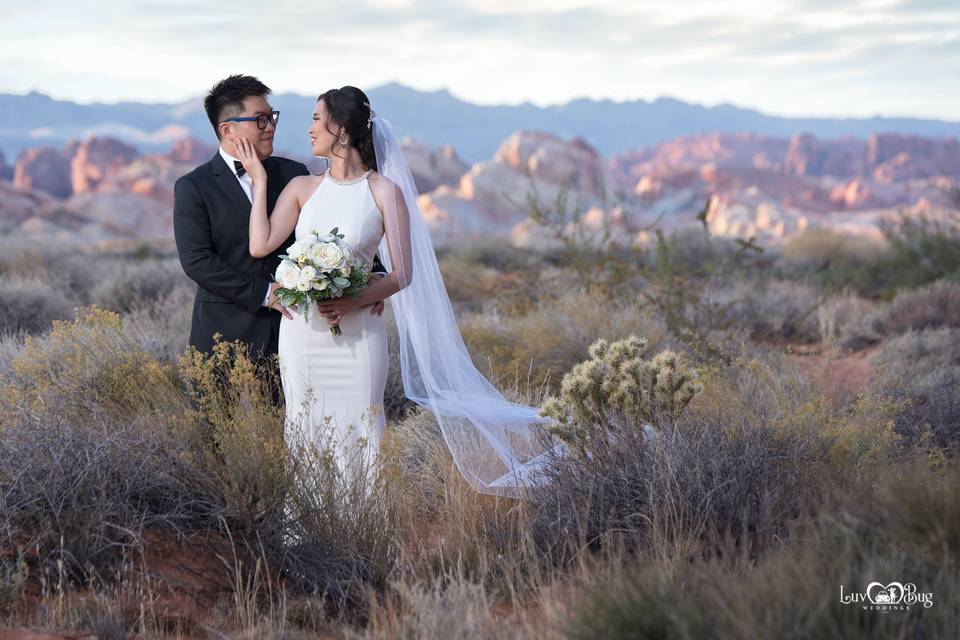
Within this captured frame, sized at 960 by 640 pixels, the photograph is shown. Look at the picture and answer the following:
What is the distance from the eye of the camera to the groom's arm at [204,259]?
209 inches

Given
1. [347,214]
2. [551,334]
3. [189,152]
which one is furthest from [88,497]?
[189,152]

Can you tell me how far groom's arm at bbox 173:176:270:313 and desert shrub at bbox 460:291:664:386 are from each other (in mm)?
3500

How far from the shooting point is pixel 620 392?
17.3ft

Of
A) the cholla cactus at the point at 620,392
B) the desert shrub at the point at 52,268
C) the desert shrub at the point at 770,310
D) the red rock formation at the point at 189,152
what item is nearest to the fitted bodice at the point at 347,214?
the cholla cactus at the point at 620,392

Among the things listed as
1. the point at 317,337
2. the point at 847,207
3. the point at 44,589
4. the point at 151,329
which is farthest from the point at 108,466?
the point at 847,207

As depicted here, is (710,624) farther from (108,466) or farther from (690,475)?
(108,466)

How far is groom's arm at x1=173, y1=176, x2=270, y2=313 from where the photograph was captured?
17.4ft

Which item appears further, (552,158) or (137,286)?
(552,158)

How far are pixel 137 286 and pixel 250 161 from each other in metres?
9.18

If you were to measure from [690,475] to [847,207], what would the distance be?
4986 inches

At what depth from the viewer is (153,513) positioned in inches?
177

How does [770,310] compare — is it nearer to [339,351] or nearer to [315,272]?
[339,351]

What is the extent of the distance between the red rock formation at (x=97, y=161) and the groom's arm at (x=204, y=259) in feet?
304

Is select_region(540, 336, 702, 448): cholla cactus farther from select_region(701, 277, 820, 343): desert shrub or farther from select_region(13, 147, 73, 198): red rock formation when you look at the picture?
select_region(13, 147, 73, 198): red rock formation
